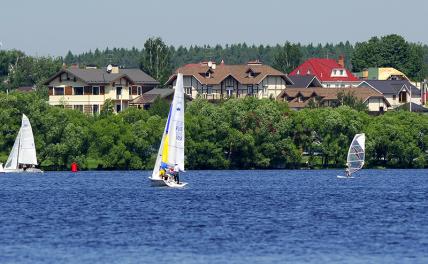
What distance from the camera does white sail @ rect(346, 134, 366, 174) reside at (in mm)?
129500

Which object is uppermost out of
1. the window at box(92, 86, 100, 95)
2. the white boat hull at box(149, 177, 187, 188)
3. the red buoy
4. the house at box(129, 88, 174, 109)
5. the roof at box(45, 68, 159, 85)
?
the roof at box(45, 68, 159, 85)

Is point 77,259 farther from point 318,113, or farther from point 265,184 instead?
point 318,113

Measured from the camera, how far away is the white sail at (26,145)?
133 m

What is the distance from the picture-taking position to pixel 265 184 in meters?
113

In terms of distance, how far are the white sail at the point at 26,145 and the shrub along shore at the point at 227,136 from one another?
4958 millimetres

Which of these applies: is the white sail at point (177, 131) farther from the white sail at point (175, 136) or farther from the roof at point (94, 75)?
the roof at point (94, 75)

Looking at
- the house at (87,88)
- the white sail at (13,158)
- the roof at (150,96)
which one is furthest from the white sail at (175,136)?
the roof at (150,96)

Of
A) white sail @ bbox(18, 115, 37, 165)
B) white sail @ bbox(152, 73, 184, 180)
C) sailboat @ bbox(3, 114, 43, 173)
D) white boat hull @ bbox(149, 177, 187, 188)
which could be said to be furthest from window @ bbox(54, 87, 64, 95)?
white sail @ bbox(152, 73, 184, 180)

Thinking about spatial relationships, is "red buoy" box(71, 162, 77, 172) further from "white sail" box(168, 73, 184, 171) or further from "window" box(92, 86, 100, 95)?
"window" box(92, 86, 100, 95)

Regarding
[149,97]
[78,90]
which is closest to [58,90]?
[78,90]

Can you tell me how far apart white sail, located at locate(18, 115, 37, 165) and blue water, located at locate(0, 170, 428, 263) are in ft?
51.1

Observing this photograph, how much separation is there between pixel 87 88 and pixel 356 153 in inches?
2507

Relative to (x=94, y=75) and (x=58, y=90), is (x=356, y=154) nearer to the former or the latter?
(x=94, y=75)

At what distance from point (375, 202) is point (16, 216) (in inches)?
987
